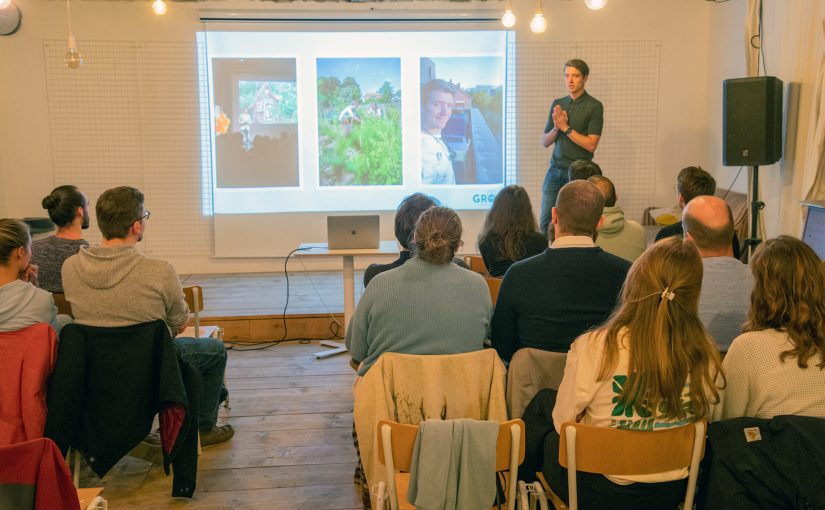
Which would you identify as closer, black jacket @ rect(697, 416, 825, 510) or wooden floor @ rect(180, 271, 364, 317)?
black jacket @ rect(697, 416, 825, 510)

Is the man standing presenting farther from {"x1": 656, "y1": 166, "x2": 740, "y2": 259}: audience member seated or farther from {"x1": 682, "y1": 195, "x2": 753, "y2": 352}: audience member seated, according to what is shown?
{"x1": 682, "y1": 195, "x2": 753, "y2": 352}: audience member seated

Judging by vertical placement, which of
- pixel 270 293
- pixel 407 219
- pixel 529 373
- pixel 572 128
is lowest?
pixel 270 293

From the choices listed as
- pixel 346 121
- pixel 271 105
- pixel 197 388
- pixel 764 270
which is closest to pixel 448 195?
pixel 346 121

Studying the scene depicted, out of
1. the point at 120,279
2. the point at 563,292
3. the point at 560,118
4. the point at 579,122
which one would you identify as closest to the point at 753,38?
the point at 579,122

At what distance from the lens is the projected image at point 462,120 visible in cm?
707

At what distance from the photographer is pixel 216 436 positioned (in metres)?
3.55

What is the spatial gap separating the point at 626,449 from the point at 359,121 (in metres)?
5.57

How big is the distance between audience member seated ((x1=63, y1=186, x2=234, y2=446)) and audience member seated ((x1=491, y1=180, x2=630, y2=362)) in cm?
127

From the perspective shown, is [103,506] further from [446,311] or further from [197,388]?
[446,311]

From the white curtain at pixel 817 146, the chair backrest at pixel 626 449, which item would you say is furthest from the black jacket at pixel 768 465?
the white curtain at pixel 817 146

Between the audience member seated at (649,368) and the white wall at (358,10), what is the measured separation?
530 cm

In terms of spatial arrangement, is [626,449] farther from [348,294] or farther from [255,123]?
[255,123]

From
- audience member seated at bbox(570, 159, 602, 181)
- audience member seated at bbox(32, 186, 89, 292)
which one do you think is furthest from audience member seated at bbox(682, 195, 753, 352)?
audience member seated at bbox(32, 186, 89, 292)

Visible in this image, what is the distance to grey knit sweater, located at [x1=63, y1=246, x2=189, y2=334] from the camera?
275cm
